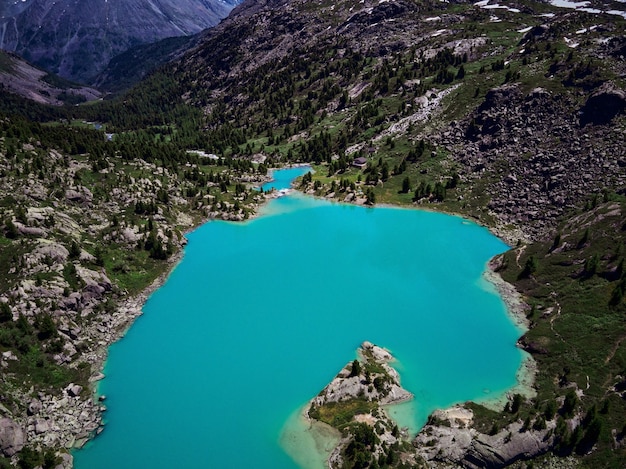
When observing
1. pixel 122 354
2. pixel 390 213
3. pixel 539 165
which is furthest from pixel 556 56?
pixel 122 354

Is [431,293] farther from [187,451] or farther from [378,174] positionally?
[378,174]

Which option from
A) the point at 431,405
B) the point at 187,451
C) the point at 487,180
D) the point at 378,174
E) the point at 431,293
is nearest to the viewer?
the point at 187,451

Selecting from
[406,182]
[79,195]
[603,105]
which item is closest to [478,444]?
[79,195]

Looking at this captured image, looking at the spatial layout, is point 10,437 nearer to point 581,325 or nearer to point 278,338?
point 278,338

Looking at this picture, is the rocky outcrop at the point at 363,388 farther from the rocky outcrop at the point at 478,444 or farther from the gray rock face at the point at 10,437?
the gray rock face at the point at 10,437

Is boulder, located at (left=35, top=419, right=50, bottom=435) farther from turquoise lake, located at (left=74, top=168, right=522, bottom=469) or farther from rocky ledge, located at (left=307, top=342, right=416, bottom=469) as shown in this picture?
rocky ledge, located at (left=307, top=342, right=416, bottom=469)

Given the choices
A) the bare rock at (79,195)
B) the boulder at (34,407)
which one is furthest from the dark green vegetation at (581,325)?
the bare rock at (79,195)

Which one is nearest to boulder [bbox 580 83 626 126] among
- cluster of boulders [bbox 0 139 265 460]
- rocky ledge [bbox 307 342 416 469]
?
rocky ledge [bbox 307 342 416 469]
